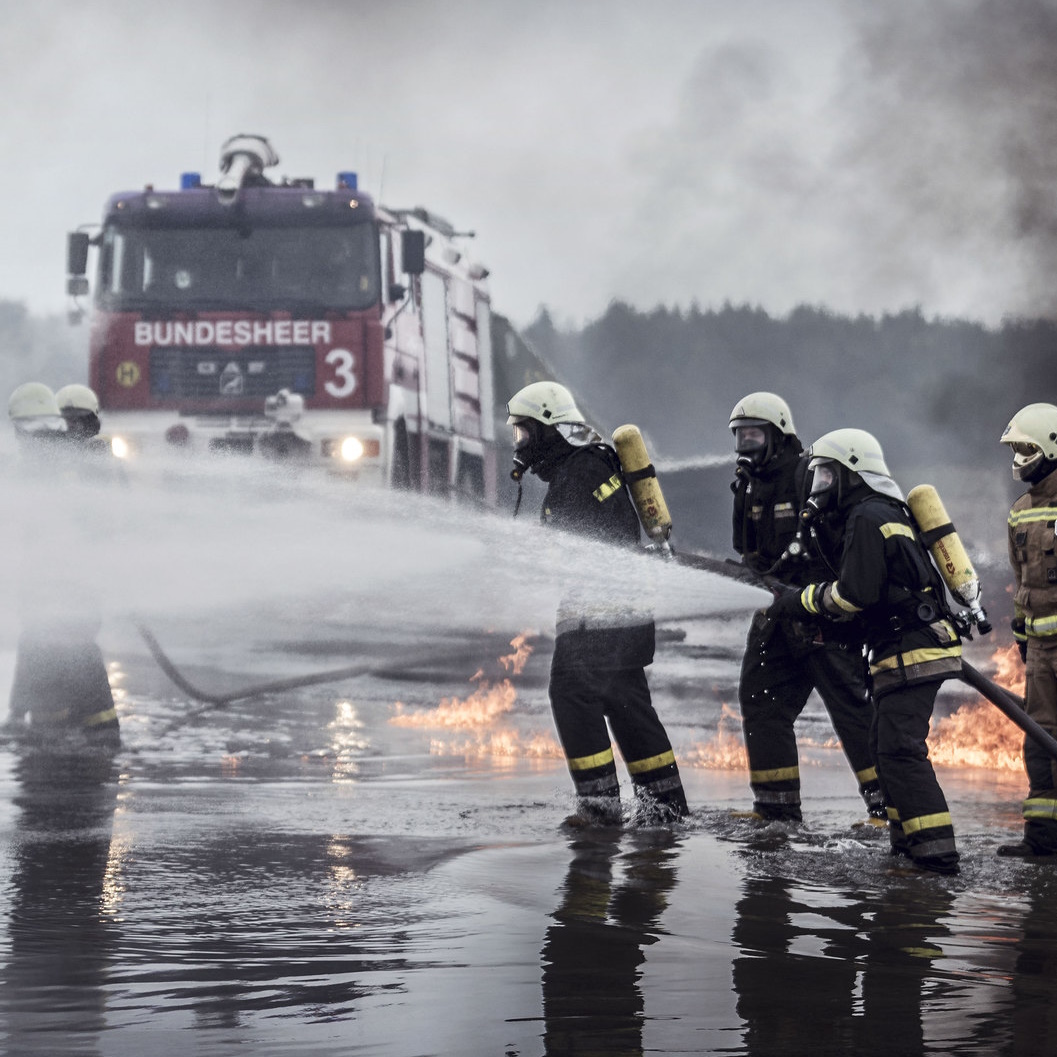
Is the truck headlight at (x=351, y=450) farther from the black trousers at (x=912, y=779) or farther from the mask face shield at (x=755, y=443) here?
the black trousers at (x=912, y=779)

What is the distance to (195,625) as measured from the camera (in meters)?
14.1

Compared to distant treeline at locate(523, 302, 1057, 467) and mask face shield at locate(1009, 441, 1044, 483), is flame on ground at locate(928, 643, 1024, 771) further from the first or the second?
distant treeline at locate(523, 302, 1057, 467)

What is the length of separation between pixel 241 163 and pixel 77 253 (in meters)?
1.47

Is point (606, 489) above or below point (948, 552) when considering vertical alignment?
above

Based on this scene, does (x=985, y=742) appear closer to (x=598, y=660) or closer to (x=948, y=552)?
(x=598, y=660)

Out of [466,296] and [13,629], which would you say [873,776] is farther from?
[466,296]

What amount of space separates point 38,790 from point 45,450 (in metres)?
2.47

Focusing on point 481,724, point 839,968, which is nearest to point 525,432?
point 839,968

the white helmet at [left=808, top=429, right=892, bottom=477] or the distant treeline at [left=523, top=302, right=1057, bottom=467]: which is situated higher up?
the distant treeline at [left=523, top=302, right=1057, bottom=467]

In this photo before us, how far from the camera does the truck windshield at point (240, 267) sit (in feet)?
41.3

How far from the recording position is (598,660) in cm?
611

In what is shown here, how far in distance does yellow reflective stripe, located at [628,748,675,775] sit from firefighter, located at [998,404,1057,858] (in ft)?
4.11

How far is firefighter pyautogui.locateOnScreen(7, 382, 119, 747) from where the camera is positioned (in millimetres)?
8109

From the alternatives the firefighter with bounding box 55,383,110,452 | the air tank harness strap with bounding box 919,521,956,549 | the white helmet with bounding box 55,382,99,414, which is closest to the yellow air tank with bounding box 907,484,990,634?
the air tank harness strap with bounding box 919,521,956,549
